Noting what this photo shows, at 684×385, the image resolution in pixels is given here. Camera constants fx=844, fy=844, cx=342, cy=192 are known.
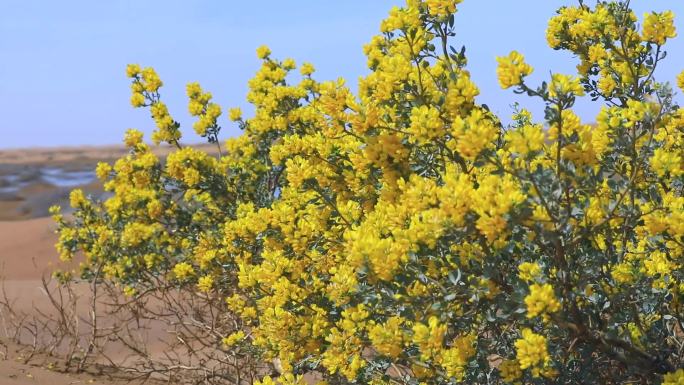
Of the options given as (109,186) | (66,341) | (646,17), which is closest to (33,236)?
(66,341)

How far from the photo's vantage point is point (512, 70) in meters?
2.77

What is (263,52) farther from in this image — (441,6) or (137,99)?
(441,6)

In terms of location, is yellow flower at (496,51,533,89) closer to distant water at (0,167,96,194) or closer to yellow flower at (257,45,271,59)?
yellow flower at (257,45,271,59)

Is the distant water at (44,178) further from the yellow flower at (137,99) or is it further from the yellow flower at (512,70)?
the yellow flower at (512,70)

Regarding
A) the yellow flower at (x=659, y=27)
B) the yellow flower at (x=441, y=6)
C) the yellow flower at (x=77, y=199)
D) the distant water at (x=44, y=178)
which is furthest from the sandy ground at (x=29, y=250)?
the yellow flower at (x=659, y=27)

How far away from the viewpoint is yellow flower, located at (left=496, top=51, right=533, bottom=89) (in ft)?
9.09

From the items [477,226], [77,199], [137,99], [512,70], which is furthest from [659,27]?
[77,199]

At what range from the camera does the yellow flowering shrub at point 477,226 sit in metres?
2.76

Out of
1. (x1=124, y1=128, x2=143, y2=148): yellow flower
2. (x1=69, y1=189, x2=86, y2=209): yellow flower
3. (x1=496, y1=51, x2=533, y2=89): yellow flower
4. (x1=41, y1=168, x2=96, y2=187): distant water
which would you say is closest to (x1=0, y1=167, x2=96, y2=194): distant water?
(x1=41, y1=168, x2=96, y2=187): distant water

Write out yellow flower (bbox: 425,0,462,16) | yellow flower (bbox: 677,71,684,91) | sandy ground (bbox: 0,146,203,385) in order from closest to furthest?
yellow flower (bbox: 425,0,462,16)
yellow flower (bbox: 677,71,684,91)
sandy ground (bbox: 0,146,203,385)

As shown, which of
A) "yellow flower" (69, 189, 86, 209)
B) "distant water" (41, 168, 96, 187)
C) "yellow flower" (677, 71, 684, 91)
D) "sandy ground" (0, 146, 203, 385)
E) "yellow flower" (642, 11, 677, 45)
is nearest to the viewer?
"yellow flower" (642, 11, 677, 45)

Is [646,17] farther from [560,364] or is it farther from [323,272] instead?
[323,272]

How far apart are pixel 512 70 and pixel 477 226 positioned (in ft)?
1.83

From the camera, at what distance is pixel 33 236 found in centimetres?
1984
